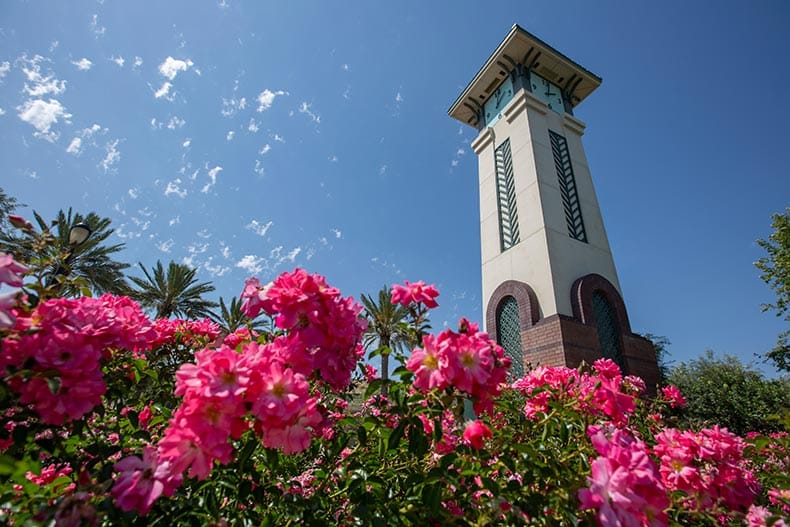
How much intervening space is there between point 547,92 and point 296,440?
13.9 m

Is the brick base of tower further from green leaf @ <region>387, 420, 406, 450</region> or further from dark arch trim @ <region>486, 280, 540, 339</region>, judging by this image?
green leaf @ <region>387, 420, 406, 450</region>

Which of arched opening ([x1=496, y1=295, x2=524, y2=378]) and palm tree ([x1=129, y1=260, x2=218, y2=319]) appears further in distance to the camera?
palm tree ([x1=129, y1=260, x2=218, y2=319])

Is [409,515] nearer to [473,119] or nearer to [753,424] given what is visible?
[753,424]

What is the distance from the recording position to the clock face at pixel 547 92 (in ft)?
38.8

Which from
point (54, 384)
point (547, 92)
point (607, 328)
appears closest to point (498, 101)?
point (547, 92)

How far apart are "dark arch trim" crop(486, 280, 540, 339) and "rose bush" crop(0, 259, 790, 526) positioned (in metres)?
6.54

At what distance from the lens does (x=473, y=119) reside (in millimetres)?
13383

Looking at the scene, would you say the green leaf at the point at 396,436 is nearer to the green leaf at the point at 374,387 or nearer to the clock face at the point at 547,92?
the green leaf at the point at 374,387

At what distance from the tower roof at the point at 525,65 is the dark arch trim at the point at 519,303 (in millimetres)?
7451

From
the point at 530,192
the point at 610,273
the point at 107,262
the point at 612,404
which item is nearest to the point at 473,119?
the point at 530,192

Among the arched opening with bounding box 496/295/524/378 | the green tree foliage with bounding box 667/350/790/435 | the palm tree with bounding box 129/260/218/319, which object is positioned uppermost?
the palm tree with bounding box 129/260/218/319

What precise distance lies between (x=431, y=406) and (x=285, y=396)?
20.8 inches

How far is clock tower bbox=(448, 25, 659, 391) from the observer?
25.6 ft

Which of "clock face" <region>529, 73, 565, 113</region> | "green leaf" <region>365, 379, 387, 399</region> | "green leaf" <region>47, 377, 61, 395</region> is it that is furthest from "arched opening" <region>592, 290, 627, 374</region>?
"green leaf" <region>47, 377, 61, 395</region>
